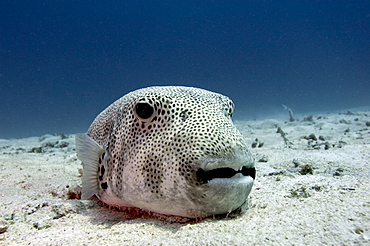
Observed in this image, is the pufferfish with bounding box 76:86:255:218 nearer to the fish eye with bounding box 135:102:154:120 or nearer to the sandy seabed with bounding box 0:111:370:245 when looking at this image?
the fish eye with bounding box 135:102:154:120

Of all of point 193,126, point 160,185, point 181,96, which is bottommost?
point 160,185

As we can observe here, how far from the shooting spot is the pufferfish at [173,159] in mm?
1739

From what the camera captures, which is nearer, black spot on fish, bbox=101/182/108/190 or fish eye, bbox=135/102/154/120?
fish eye, bbox=135/102/154/120

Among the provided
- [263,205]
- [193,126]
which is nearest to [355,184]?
[263,205]

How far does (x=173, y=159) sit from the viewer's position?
5.97ft

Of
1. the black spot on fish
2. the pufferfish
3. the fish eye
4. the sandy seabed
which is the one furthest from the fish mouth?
the black spot on fish

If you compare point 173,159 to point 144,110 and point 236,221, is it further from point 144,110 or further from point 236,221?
point 236,221

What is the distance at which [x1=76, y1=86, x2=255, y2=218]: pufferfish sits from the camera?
1.74m

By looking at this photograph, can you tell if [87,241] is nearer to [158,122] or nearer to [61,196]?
[158,122]

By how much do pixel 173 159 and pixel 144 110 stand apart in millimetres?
567

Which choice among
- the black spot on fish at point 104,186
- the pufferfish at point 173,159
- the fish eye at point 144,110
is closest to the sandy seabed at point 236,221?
the pufferfish at point 173,159

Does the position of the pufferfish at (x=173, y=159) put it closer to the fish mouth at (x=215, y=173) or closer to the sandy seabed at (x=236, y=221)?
the fish mouth at (x=215, y=173)

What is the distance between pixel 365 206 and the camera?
1.52 metres

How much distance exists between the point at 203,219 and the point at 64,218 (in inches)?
54.4
